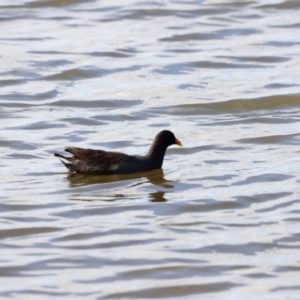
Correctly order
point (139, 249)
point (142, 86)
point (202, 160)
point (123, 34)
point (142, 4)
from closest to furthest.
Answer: point (139, 249), point (202, 160), point (142, 86), point (123, 34), point (142, 4)

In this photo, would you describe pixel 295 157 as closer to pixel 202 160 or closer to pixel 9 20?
pixel 202 160

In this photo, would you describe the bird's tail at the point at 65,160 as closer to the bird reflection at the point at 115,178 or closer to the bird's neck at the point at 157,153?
the bird reflection at the point at 115,178

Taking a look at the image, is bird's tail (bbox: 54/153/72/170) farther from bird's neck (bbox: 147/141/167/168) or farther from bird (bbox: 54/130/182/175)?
bird's neck (bbox: 147/141/167/168)

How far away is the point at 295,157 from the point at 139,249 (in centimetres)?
389

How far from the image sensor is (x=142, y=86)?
1560 centimetres

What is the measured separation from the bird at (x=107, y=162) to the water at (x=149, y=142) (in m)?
0.12

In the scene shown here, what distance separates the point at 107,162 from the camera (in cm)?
1097

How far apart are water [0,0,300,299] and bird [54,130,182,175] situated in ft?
0.39

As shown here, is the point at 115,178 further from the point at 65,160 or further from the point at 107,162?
the point at 65,160

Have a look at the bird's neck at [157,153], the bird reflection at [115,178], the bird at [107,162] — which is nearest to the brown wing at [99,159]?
the bird at [107,162]

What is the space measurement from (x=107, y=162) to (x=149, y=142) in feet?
5.42

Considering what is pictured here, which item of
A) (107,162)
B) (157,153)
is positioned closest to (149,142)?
(157,153)

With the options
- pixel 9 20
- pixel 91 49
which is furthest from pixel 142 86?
pixel 9 20

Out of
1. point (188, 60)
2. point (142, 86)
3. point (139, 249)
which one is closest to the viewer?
point (139, 249)
